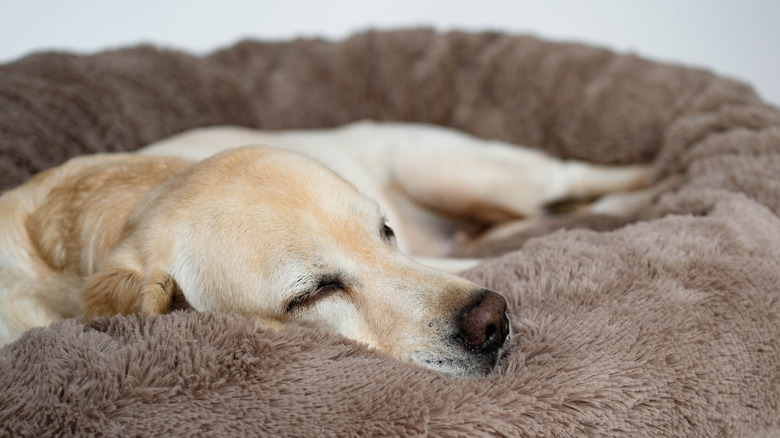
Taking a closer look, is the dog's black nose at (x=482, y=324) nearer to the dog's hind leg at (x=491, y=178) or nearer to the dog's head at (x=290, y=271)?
the dog's head at (x=290, y=271)

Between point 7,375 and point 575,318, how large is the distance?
1.17m

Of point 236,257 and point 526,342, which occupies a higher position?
point 236,257

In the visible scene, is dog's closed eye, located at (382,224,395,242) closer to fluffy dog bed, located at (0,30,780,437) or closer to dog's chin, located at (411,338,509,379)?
fluffy dog bed, located at (0,30,780,437)

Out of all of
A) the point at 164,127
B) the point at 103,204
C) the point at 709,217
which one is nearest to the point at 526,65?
the point at 709,217

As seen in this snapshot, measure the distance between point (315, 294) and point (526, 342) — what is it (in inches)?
19.1

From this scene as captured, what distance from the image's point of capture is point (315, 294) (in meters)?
1.35

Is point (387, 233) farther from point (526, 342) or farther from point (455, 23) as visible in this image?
point (455, 23)

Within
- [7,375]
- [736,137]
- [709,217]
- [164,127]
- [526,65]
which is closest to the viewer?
[7,375]

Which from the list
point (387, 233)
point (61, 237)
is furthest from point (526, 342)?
point (61, 237)

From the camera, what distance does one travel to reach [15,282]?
1632 mm

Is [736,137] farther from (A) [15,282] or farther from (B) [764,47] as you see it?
(A) [15,282]

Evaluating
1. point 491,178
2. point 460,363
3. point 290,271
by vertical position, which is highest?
point 290,271

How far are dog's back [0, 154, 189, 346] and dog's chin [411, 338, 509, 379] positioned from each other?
2.90ft

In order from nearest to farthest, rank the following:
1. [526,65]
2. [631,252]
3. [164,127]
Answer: [631,252], [164,127], [526,65]
